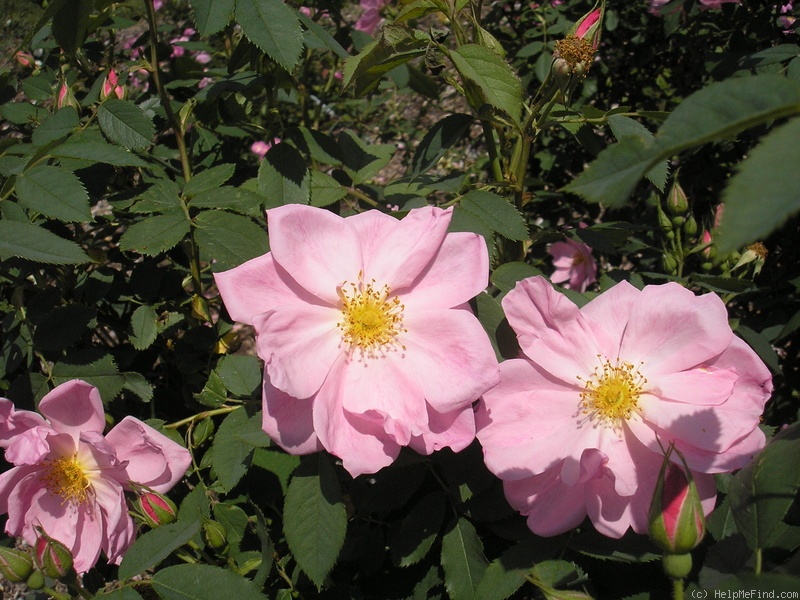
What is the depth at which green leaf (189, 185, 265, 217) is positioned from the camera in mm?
1410

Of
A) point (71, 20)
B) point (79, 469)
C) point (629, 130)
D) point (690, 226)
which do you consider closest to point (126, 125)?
point (71, 20)

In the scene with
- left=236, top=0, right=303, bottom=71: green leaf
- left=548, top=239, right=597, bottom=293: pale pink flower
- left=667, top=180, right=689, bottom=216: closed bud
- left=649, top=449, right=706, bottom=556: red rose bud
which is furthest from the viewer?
left=548, top=239, right=597, bottom=293: pale pink flower

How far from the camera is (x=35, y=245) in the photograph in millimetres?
1180

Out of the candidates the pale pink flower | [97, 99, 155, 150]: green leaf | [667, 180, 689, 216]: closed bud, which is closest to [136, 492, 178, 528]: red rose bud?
[97, 99, 155, 150]: green leaf

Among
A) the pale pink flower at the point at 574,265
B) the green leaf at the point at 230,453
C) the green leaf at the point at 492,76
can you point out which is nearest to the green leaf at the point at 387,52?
the green leaf at the point at 492,76

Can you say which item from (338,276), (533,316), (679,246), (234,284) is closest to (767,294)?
(679,246)

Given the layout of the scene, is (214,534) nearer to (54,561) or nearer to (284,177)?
(54,561)

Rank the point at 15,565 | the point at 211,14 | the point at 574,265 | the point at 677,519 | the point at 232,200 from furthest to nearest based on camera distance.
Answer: the point at 574,265 < the point at 232,200 < the point at 211,14 < the point at 15,565 < the point at 677,519

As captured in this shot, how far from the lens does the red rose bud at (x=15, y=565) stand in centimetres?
109

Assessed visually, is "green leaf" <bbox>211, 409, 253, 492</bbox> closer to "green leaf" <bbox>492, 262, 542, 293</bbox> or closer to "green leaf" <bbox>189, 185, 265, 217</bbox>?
"green leaf" <bbox>189, 185, 265, 217</bbox>

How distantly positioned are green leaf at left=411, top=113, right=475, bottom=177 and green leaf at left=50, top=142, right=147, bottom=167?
549 millimetres

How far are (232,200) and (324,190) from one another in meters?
0.21

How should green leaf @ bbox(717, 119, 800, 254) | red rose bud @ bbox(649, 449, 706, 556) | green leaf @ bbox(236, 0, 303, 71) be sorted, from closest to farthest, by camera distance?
green leaf @ bbox(717, 119, 800, 254)
red rose bud @ bbox(649, 449, 706, 556)
green leaf @ bbox(236, 0, 303, 71)

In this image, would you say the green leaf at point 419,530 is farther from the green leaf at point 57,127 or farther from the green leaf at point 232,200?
the green leaf at point 57,127
